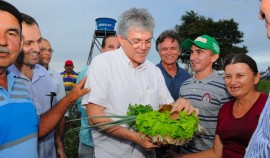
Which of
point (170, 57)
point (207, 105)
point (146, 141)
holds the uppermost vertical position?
point (170, 57)

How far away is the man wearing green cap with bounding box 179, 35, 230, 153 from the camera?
416 cm

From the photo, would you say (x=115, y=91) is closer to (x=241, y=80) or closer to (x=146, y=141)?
(x=146, y=141)

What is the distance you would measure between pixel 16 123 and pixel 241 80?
245 cm

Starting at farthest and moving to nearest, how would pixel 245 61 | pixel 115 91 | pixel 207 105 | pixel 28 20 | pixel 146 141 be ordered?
pixel 207 105
pixel 245 61
pixel 28 20
pixel 115 91
pixel 146 141

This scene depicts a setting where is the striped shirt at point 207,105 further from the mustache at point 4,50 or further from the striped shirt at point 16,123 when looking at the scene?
the mustache at point 4,50

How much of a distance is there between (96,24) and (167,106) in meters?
24.8

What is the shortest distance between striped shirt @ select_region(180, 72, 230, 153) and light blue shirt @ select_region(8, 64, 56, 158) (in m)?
1.82

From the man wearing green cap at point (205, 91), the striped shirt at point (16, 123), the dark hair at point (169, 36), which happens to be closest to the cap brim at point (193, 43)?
the man wearing green cap at point (205, 91)

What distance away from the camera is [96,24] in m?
27.0

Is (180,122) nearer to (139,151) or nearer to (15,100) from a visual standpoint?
(139,151)

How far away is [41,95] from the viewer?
143 inches

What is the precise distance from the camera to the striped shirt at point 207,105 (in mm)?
4152

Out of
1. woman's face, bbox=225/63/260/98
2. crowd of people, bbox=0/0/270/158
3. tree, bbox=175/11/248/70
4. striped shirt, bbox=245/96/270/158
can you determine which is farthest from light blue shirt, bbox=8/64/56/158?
tree, bbox=175/11/248/70

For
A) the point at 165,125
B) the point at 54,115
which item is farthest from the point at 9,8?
the point at 165,125
